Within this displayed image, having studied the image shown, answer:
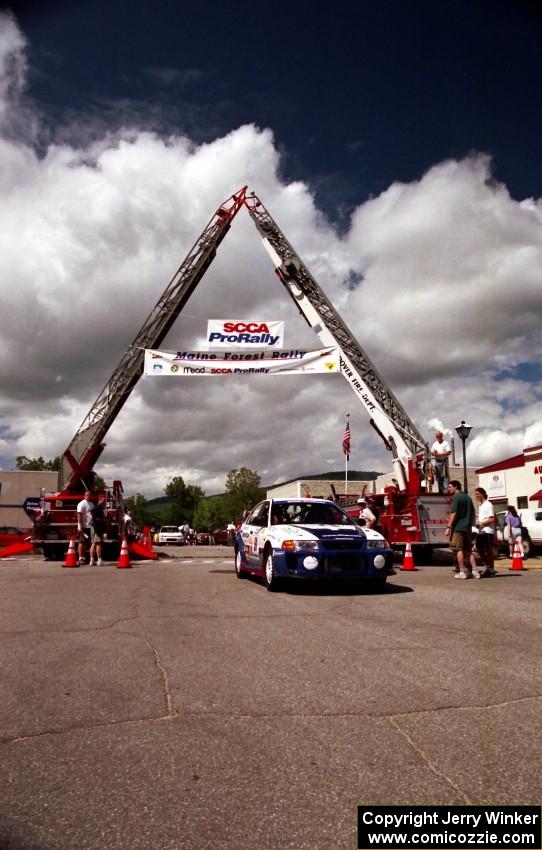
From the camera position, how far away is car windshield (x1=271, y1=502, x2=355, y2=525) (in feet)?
36.3

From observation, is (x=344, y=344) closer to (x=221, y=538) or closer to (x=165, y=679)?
(x=165, y=679)

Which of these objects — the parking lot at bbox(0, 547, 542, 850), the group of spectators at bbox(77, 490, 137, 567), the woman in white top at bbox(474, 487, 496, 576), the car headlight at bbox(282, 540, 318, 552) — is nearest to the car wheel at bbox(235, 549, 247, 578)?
the car headlight at bbox(282, 540, 318, 552)

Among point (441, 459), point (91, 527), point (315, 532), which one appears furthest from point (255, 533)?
point (441, 459)

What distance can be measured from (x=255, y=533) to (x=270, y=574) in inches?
57.7

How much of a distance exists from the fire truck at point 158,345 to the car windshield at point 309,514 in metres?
6.65

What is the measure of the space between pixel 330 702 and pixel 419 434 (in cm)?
1424

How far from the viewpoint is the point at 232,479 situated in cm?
9262

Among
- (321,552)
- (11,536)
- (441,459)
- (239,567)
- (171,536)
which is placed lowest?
(239,567)

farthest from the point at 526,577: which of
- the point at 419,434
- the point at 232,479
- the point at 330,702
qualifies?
the point at 232,479

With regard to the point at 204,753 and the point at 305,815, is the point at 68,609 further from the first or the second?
the point at 305,815

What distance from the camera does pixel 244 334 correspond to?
719 inches

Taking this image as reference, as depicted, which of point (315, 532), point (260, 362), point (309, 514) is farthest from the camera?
point (260, 362)

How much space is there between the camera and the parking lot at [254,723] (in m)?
2.67

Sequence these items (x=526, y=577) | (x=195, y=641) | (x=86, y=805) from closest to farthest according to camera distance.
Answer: (x=86, y=805) < (x=195, y=641) < (x=526, y=577)
